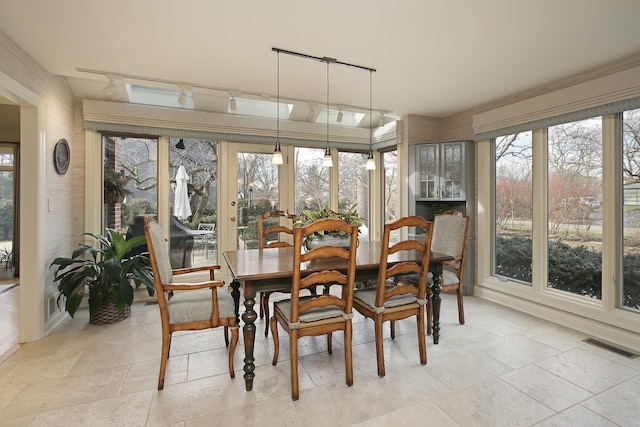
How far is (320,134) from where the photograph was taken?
181 inches

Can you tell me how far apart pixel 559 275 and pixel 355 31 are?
315 cm

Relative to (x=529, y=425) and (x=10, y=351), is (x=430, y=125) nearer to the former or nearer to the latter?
(x=529, y=425)

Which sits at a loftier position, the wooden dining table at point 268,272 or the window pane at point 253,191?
the window pane at point 253,191

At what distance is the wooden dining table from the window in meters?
1.68

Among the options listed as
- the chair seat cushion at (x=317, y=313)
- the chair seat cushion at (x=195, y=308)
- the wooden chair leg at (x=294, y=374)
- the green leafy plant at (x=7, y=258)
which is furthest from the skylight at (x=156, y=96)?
the green leafy plant at (x=7, y=258)

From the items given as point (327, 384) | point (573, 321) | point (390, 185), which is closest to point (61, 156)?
point (327, 384)

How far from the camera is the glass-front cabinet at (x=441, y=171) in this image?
4.04 m

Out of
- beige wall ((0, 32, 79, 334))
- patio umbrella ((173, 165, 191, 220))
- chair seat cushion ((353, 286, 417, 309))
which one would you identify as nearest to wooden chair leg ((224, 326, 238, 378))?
chair seat cushion ((353, 286, 417, 309))

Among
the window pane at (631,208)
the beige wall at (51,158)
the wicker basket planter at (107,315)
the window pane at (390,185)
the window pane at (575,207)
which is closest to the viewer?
the beige wall at (51,158)

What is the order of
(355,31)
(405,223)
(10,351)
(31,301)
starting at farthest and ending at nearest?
1. (31,301)
2. (10,351)
3. (355,31)
4. (405,223)

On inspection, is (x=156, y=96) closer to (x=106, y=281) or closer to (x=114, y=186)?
(x=114, y=186)

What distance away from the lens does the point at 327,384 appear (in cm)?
209

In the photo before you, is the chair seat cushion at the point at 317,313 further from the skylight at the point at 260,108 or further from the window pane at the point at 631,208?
the skylight at the point at 260,108

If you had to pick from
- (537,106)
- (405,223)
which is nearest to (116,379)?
(405,223)
